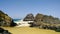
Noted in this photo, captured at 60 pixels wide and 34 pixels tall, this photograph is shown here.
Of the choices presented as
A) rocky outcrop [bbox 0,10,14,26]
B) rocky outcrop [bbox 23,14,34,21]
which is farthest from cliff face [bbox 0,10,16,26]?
rocky outcrop [bbox 23,14,34,21]

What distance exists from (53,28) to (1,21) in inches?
281

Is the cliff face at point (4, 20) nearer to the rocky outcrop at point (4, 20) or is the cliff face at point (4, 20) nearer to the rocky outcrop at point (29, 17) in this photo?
the rocky outcrop at point (4, 20)

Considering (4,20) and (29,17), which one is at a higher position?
(29,17)

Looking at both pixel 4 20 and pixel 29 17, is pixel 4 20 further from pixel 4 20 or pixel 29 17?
pixel 29 17

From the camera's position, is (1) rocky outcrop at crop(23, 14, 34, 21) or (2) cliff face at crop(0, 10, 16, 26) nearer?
(2) cliff face at crop(0, 10, 16, 26)

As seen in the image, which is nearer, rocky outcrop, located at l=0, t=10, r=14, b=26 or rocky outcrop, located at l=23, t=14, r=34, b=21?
rocky outcrop, located at l=0, t=10, r=14, b=26

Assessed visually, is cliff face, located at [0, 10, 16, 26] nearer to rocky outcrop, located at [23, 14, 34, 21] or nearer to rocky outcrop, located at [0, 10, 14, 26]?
rocky outcrop, located at [0, 10, 14, 26]

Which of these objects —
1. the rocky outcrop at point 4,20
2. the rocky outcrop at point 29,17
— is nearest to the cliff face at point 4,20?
the rocky outcrop at point 4,20

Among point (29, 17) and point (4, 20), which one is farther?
point (29, 17)

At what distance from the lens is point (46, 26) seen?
21734 millimetres

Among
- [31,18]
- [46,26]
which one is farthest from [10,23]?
[31,18]

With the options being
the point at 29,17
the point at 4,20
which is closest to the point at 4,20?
the point at 4,20

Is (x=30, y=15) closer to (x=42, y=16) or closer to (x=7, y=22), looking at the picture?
(x=42, y=16)

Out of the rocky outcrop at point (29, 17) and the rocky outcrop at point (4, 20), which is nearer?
the rocky outcrop at point (4, 20)
